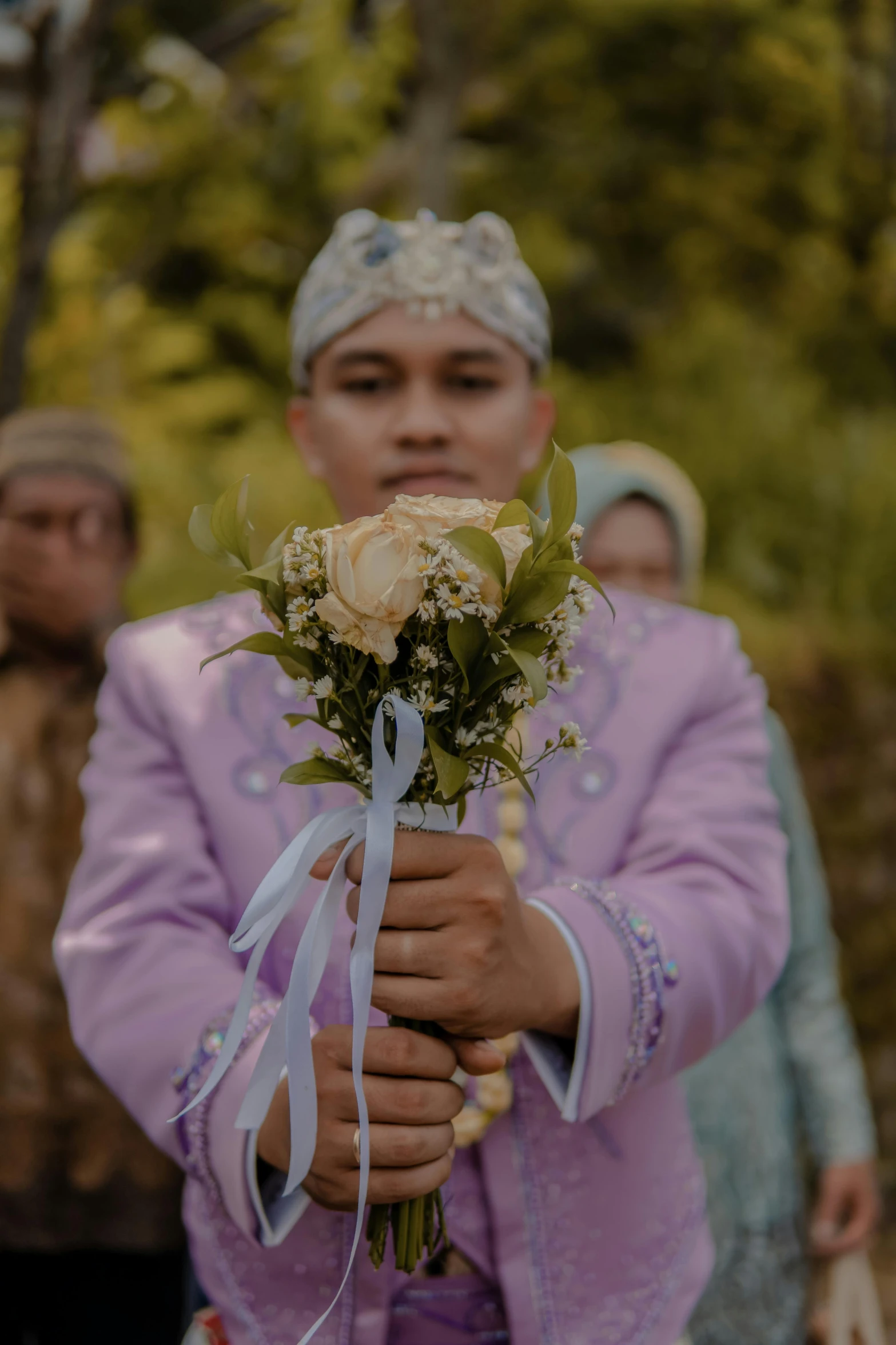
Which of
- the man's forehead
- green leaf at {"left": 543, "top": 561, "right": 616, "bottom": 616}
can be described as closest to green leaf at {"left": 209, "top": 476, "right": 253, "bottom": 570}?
green leaf at {"left": 543, "top": 561, "right": 616, "bottom": 616}

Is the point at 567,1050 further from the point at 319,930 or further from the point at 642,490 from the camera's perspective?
the point at 642,490

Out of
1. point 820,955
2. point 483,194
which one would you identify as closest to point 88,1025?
point 820,955

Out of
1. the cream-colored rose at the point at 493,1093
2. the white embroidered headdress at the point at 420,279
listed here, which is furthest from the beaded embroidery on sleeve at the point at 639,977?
the white embroidered headdress at the point at 420,279

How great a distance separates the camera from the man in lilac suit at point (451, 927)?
4.55 feet

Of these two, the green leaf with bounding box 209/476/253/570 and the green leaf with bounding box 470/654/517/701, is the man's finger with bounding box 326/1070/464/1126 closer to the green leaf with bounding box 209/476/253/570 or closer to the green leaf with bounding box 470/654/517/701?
the green leaf with bounding box 470/654/517/701

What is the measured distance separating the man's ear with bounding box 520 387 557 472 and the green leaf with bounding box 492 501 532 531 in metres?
0.85

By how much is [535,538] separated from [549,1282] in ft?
3.20

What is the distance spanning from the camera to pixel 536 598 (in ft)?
4.10

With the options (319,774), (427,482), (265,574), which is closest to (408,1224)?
(319,774)

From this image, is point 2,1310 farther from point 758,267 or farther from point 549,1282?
point 758,267

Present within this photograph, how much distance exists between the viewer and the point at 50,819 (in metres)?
2.70

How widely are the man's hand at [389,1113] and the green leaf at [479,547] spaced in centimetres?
51

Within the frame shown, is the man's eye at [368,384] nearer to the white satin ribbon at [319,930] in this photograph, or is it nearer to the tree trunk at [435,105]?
the white satin ribbon at [319,930]

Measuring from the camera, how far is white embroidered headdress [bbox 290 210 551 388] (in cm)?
190
